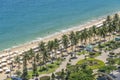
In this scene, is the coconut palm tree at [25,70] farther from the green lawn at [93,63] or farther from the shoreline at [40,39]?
the shoreline at [40,39]

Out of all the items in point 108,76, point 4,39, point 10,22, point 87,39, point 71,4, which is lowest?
point 108,76

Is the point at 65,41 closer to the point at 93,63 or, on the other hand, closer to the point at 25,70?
the point at 93,63

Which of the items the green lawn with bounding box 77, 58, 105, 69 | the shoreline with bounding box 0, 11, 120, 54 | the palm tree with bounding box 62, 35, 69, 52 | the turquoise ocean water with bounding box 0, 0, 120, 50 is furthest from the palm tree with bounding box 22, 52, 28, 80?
the turquoise ocean water with bounding box 0, 0, 120, 50

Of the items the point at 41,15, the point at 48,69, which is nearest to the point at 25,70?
the point at 48,69

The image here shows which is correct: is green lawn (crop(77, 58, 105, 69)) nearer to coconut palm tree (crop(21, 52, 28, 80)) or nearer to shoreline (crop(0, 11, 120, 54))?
coconut palm tree (crop(21, 52, 28, 80))

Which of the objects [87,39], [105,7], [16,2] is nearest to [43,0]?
[16,2]

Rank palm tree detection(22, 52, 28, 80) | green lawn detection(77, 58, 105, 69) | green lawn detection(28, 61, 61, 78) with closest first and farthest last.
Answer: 1. palm tree detection(22, 52, 28, 80)
2. green lawn detection(77, 58, 105, 69)
3. green lawn detection(28, 61, 61, 78)

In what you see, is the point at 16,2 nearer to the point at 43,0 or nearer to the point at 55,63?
the point at 43,0

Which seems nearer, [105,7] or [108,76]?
[108,76]
